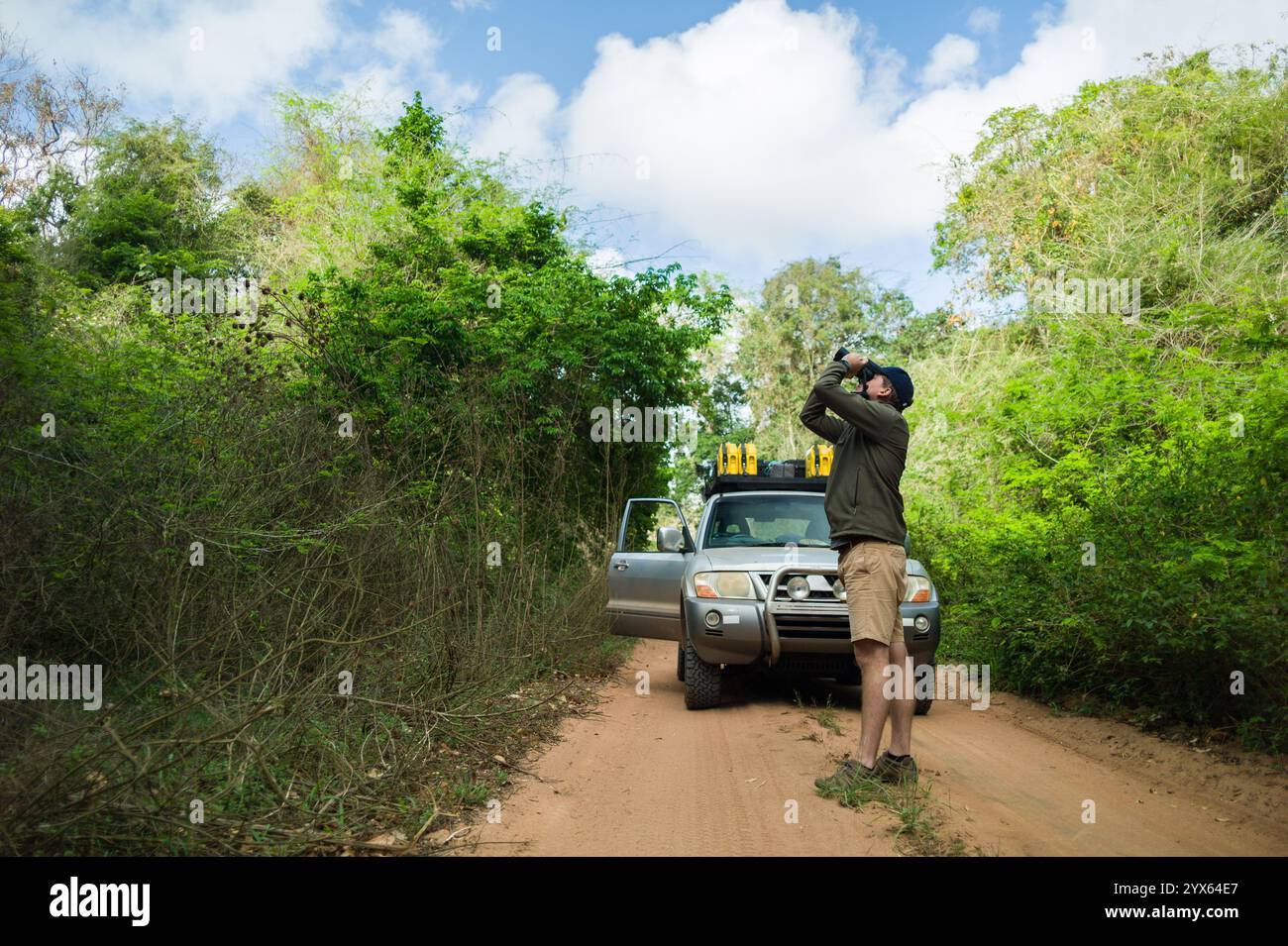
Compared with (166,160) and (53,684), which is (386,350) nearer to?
(53,684)

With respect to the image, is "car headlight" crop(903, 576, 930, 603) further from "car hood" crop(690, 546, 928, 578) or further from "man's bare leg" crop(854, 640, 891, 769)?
"man's bare leg" crop(854, 640, 891, 769)

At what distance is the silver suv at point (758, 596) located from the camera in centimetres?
731

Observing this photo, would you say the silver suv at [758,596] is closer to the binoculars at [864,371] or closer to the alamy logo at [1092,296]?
the binoculars at [864,371]

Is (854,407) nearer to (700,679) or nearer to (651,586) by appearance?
(700,679)

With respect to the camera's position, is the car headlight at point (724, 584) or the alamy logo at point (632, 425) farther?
the alamy logo at point (632, 425)

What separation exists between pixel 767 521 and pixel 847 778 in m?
4.03

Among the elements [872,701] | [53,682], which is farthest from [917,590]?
[53,682]

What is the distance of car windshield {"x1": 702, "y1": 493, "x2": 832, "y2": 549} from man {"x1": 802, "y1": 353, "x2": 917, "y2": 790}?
306 cm

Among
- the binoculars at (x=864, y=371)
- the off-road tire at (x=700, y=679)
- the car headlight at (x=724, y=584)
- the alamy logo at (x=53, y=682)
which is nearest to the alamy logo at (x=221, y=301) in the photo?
the alamy logo at (x=53, y=682)

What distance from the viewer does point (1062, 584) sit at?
25.5 ft

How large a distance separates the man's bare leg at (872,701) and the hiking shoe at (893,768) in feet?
0.24
